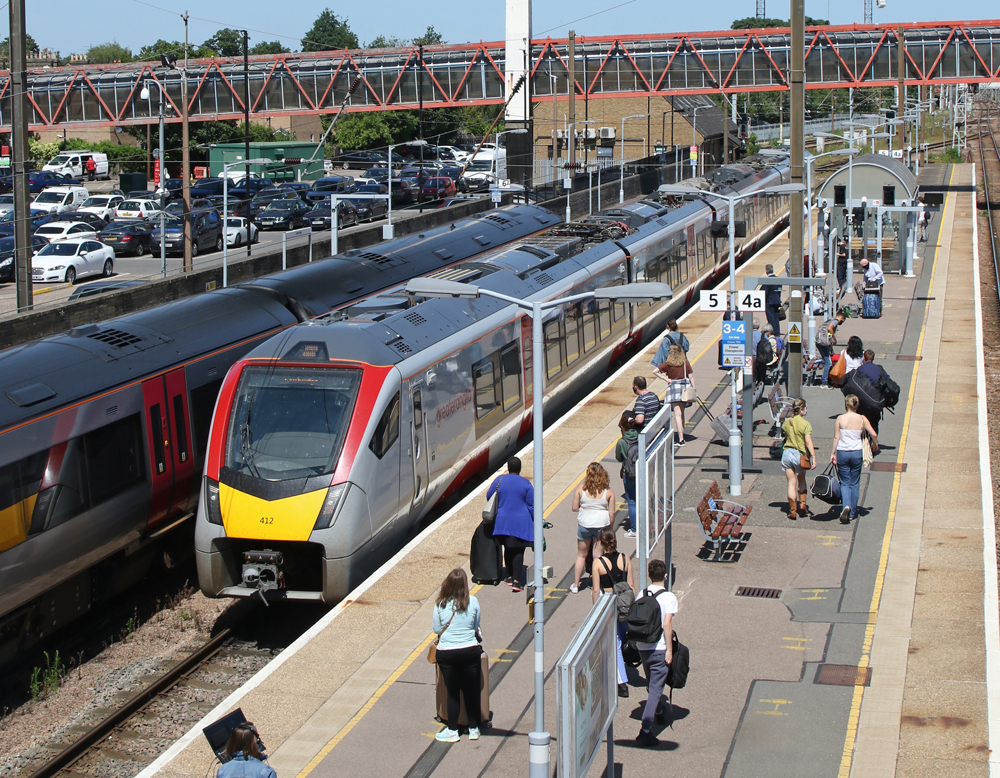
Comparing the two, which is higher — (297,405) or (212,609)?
(297,405)

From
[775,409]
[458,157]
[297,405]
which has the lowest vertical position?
[775,409]

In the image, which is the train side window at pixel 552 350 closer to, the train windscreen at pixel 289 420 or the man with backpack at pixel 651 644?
the train windscreen at pixel 289 420

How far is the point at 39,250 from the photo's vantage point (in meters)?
40.4

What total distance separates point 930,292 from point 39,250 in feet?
95.8

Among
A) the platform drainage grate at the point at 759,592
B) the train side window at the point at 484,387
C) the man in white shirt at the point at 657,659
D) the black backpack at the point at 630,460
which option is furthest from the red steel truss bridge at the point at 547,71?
the man in white shirt at the point at 657,659

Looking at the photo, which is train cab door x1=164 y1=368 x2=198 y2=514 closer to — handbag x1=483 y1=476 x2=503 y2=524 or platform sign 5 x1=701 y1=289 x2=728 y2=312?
handbag x1=483 y1=476 x2=503 y2=524

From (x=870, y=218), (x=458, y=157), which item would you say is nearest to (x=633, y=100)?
(x=458, y=157)

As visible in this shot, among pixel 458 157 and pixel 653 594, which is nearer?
pixel 653 594

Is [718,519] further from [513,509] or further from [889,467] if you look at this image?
[889,467]

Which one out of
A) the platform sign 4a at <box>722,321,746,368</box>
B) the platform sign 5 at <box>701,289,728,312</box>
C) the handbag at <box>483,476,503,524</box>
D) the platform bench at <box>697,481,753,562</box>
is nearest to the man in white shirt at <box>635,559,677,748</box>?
the handbag at <box>483,476,503,524</box>

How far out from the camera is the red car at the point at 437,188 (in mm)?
60438

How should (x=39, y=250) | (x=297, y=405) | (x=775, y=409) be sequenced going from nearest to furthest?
(x=297, y=405), (x=775, y=409), (x=39, y=250)

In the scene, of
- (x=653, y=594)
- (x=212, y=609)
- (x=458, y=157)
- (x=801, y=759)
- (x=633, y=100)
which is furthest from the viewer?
(x=633, y=100)

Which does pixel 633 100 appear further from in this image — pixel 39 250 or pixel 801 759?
pixel 801 759
